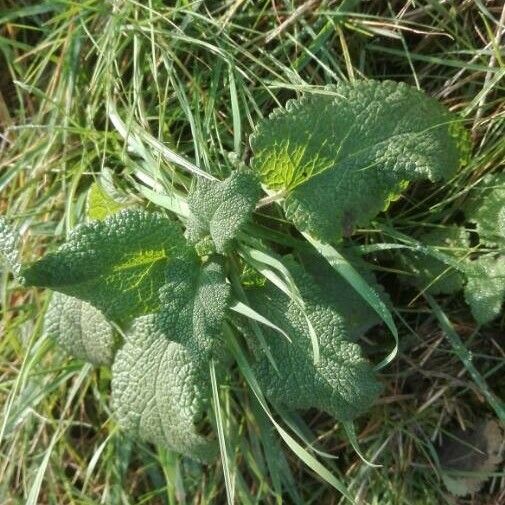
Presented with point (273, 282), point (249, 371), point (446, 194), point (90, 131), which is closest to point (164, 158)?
point (90, 131)

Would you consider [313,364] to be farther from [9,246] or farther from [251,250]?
[9,246]

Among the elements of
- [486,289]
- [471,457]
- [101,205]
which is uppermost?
[101,205]

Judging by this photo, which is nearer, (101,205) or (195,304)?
(195,304)

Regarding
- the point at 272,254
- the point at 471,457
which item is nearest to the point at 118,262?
the point at 272,254

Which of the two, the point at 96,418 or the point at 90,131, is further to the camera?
the point at 96,418

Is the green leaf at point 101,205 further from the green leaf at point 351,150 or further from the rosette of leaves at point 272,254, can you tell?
the green leaf at point 351,150

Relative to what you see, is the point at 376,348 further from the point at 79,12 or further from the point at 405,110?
the point at 79,12

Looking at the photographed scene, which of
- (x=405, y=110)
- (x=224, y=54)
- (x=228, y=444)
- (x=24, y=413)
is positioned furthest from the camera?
(x=24, y=413)
